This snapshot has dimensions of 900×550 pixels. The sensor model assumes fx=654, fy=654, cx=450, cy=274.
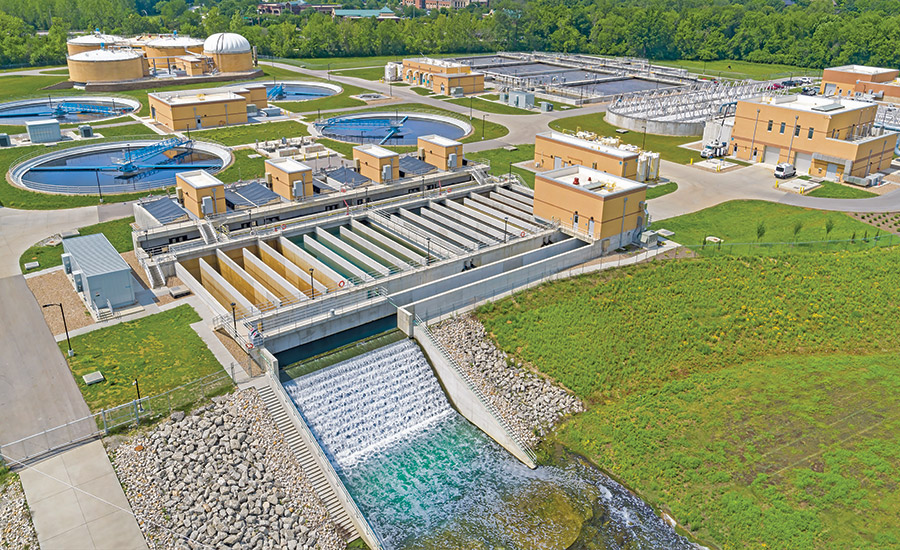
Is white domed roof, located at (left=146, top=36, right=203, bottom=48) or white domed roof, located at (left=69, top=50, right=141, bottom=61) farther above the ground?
white domed roof, located at (left=146, top=36, right=203, bottom=48)

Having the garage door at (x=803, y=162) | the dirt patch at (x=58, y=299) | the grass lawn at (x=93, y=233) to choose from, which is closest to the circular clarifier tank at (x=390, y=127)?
the grass lawn at (x=93, y=233)

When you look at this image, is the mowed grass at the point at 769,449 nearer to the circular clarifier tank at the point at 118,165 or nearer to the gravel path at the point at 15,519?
the gravel path at the point at 15,519

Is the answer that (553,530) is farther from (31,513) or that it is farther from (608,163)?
(608,163)

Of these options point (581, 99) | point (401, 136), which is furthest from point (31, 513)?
point (581, 99)

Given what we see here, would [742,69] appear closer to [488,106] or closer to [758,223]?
[488,106]

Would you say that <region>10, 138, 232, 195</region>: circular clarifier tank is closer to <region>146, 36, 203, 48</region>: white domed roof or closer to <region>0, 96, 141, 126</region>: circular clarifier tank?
<region>0, 96, 141, 126</region>: circular clarifier tank

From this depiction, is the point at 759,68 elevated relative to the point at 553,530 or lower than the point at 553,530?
elevated

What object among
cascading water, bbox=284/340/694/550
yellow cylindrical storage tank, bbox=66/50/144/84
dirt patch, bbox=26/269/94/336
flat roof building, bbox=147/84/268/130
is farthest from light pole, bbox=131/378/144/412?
yellow cylindrical storage tank, bbox=66/50/144/84
